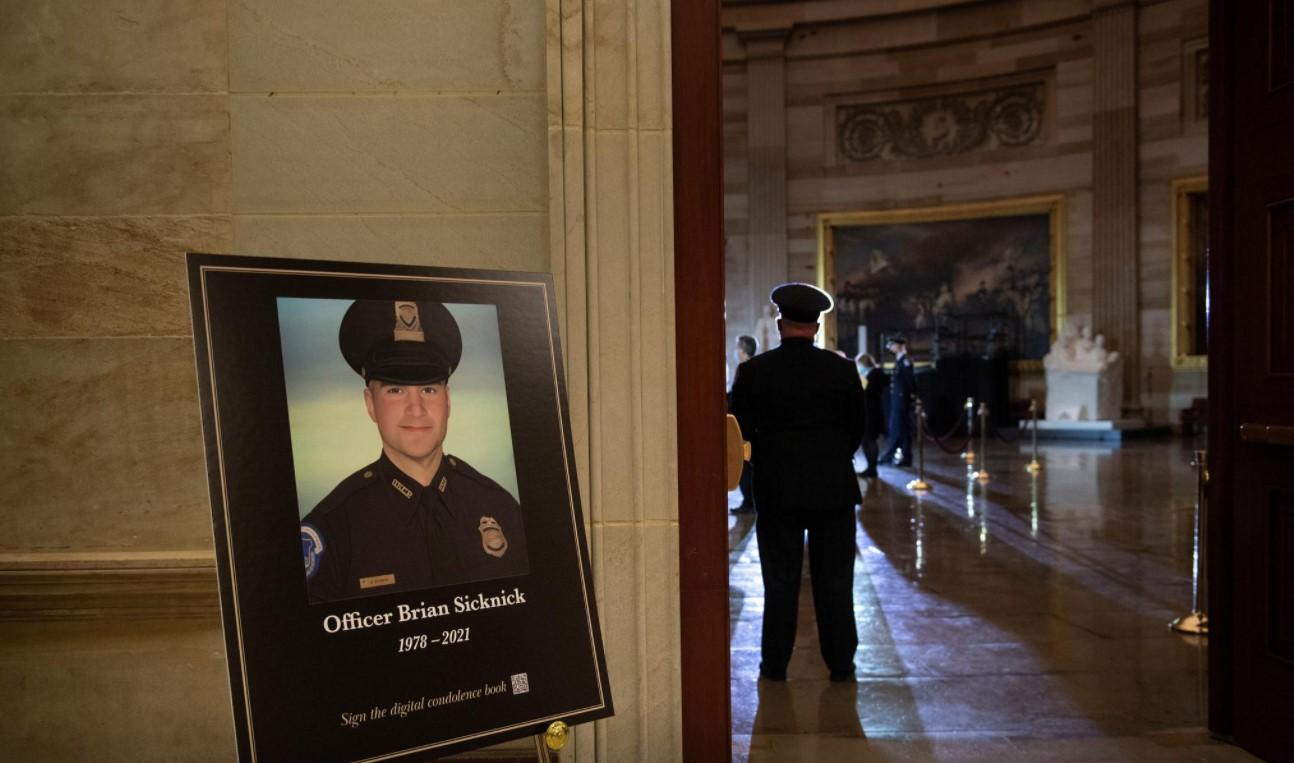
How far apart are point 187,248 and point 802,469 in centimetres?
273

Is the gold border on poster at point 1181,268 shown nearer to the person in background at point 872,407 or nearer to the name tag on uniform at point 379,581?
the person in background at point 872,407

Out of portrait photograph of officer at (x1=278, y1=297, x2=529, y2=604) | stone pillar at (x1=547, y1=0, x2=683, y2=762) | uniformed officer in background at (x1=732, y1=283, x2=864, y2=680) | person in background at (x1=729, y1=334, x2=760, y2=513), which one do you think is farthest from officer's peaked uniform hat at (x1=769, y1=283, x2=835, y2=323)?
person in background at (x1=729, y1=334, x2=760, y2=513)

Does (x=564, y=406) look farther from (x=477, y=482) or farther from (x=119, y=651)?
(x=119, y=651)

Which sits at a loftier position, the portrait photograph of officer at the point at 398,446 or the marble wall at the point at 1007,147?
the marble wall at the point at 1007,147

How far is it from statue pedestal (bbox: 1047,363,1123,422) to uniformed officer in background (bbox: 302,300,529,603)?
18.0 m

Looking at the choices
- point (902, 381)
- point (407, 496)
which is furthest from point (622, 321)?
point (902, 381)

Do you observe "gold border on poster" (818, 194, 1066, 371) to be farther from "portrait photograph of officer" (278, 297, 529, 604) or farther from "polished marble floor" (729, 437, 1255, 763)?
"portrait photograph of officer" (278, 297, 529, 604)

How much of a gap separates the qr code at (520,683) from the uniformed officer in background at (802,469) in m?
2.71

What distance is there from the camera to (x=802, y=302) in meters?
4.55

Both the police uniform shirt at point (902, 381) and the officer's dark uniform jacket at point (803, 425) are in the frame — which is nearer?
the officer's dark uniform jacket at point (803, 425)

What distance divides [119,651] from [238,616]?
4.78 ft

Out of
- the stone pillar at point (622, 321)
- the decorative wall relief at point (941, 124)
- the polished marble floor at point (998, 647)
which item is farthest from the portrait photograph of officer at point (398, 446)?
the decorative wall relief at point (941, 124)

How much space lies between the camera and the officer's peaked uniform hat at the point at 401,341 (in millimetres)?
1916

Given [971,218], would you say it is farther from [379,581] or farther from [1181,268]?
[379,581]
